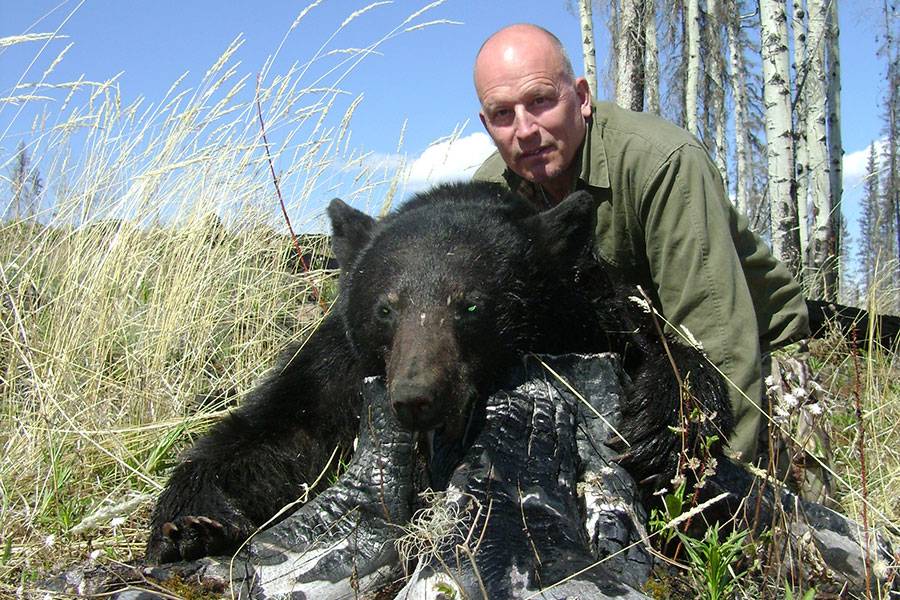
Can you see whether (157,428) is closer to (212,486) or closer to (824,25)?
(212,486)

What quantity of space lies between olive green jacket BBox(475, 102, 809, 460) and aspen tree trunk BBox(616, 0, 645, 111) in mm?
6570

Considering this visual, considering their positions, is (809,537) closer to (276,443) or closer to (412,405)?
(412,405)

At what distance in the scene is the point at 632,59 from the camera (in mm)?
9891

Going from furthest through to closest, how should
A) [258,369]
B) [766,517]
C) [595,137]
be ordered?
[258,369] → [595,137] → [766,517]

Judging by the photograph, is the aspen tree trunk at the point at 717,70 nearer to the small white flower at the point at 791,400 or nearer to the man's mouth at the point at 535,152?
the man's mouth at the point at 535,152

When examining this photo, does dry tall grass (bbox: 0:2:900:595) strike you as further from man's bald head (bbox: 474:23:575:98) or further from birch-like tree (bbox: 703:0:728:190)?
birch-like tree (bbox: 703:0:728:190)

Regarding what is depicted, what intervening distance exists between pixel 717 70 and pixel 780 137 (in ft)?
48.9

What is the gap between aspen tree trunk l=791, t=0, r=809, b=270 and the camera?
879 cm

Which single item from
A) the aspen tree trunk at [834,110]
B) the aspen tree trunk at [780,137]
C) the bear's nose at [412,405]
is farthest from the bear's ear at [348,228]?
the aspen tree trunk at [834,110]

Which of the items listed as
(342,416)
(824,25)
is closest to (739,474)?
(342,416)

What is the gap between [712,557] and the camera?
173 centimetres

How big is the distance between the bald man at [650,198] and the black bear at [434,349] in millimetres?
275

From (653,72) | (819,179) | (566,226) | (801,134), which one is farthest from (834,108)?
(566,226)

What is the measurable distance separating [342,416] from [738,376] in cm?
135
